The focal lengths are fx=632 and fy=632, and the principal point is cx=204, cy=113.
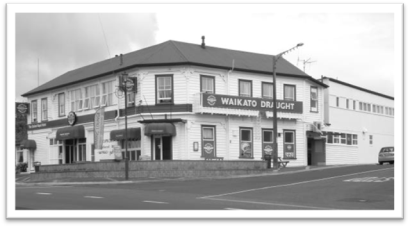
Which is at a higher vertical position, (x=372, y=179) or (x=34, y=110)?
(x=34, y=110)

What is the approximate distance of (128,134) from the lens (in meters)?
40.6

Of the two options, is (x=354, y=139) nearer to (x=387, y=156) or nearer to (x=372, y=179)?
(x=387, y=156)

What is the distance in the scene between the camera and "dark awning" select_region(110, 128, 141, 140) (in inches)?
1597

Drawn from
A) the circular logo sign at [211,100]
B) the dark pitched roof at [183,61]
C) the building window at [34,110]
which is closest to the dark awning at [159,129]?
the circular logo sign at [211,100]

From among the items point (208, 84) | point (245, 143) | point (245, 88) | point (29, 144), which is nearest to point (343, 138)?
point (245, 143)

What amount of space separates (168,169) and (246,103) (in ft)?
27.8

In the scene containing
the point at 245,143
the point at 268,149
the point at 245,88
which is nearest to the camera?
the point at 245,143

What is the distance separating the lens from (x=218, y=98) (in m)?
40.2

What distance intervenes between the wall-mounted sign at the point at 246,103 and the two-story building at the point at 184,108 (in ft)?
0.21

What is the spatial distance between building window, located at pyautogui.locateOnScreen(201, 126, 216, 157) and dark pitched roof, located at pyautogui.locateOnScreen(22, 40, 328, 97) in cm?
411

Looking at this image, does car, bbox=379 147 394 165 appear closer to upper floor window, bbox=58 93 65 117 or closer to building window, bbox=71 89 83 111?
building window, bbox=71 89 83 111

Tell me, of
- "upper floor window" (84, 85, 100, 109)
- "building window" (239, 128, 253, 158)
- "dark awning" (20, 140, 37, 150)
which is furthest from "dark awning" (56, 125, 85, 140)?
"building window" (239, 128, 253, 158)

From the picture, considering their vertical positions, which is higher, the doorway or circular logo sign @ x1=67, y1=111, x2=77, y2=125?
circular logo sign @ x1=67, y1=111, x2=77, y2=125

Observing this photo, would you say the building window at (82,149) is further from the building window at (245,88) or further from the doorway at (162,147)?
the building window at (245,88)
